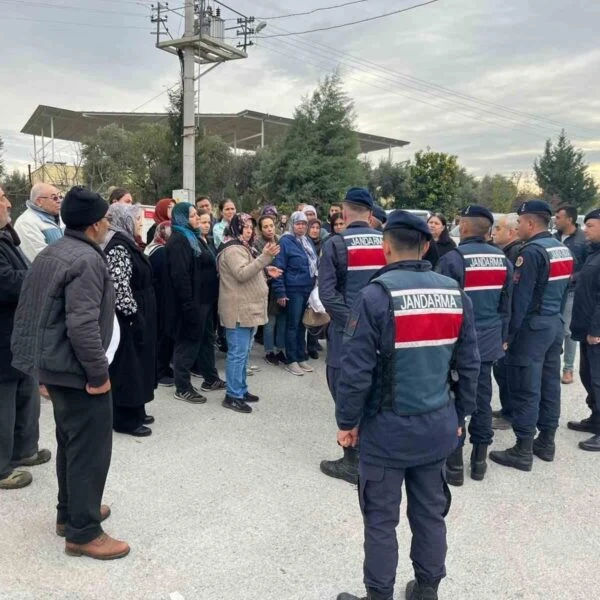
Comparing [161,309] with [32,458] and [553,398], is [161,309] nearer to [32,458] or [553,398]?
[32,458]

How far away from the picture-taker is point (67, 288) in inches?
98.4

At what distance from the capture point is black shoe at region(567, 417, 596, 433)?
16.0 feet

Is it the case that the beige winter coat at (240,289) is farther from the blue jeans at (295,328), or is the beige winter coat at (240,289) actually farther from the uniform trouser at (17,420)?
the uniform trouser at (17,420)

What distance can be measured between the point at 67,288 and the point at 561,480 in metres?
3.71

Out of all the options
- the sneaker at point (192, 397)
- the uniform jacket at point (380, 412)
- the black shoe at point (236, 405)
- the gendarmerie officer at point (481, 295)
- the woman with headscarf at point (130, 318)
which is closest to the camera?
the uniform jacket at point (380, 412)

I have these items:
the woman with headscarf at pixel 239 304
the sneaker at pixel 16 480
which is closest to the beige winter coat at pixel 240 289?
the woman with headscarf at pixel 239 304

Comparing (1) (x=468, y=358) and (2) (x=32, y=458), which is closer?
(1) (x=468, y=358)

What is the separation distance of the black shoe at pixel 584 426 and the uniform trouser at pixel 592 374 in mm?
45

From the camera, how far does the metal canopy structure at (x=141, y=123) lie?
1287 inches

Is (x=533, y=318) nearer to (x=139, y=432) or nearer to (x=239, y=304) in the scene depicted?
(x=239, y=304)

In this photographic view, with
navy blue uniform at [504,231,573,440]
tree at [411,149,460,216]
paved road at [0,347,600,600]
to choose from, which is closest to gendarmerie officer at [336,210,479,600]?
paved road at [0,347,600,600]

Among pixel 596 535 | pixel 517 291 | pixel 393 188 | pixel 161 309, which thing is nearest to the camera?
pixel 596 535

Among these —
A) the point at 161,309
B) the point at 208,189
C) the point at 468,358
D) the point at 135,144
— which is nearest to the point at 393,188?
the point at 208,189

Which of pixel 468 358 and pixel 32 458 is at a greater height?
pixel 468 358
